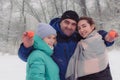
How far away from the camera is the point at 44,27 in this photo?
3.11 m

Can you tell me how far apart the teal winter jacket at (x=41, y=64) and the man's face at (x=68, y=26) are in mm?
366

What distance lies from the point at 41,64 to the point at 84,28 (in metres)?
0.62

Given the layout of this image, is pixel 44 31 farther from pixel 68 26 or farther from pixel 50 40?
pixel 68 26

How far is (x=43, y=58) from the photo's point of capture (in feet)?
9.51

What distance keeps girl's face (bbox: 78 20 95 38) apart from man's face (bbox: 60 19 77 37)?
76 mm

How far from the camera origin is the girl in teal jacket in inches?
111

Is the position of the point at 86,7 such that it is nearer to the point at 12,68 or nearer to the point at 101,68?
the point at 12,68

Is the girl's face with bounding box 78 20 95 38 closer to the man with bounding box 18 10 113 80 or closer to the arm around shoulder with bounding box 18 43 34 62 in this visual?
the man with bounding box 18 10 113 80

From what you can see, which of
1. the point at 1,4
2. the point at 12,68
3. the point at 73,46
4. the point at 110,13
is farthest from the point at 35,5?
the point at 73,46

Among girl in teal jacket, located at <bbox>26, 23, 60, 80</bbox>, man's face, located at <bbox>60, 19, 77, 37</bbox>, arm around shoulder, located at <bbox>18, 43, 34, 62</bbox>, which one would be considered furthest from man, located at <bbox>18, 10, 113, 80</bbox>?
arm around shoulder, located at <bbox>18, 43, 34, 62</bbox>

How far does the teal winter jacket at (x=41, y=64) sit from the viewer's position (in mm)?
2824

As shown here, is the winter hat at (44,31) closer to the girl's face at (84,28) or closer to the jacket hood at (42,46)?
the jacket hood at (42,46)

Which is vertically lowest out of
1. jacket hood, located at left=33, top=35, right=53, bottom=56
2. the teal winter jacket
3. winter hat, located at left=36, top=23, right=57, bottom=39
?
the teal winter jacket

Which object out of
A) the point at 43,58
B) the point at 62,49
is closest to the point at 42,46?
the point at 43,58
